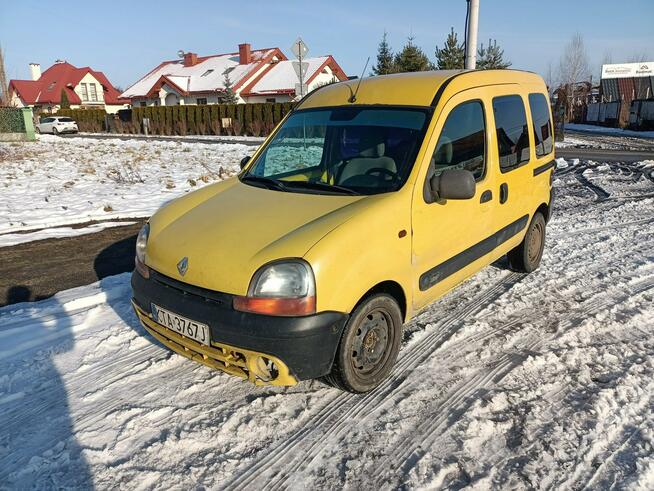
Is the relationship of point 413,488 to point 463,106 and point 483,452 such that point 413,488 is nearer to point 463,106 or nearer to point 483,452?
point 483,452

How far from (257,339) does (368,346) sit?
2.62ft

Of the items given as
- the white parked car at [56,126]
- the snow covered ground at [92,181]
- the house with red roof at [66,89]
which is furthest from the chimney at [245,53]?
the snow covered ground at [92,181]

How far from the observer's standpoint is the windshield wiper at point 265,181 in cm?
368

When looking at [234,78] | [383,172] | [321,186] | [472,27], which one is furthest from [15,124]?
[383,172]

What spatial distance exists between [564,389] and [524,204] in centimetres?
210

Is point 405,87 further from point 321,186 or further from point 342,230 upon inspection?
point 342,230

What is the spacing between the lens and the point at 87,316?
4293mm

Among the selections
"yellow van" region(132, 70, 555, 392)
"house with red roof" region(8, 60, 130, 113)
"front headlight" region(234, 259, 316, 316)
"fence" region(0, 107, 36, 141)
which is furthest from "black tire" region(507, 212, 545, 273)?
"house with red roof" region(8, 60, 130, 113)

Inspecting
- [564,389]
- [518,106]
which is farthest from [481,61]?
[564,389]

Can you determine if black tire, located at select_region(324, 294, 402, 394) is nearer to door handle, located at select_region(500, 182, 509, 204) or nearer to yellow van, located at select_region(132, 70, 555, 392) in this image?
yellow van, located at select_region(132, 70, 555, 392)

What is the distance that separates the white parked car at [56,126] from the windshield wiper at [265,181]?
38.0 m

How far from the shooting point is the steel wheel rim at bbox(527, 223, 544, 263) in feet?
17.0

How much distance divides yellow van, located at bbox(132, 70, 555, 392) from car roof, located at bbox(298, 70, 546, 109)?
0.01 meters

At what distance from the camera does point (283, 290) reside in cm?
266
